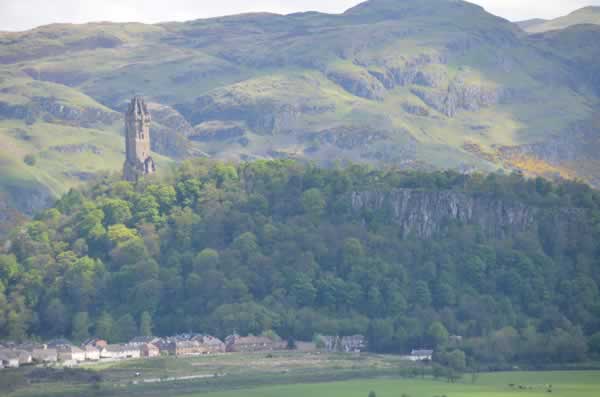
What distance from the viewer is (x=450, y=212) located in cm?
13212

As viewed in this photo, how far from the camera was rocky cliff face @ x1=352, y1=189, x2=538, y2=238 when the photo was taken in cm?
13150

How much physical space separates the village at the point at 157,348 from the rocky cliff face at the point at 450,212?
18310 mm

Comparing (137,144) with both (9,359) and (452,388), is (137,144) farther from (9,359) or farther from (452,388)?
(452,388)

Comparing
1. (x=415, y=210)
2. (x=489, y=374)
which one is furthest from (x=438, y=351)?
(x=415, y=210)

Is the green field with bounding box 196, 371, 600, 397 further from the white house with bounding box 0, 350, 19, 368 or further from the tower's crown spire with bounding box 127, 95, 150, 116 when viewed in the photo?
the tower's crown spire with bounding box 127, 95, 150, 116

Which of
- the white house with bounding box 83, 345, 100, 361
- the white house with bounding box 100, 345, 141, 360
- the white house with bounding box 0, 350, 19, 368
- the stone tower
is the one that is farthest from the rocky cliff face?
the white house with bounding box 0, 350, 19, 368

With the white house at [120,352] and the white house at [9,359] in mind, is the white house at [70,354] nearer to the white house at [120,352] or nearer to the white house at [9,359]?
the white house at [120,352]

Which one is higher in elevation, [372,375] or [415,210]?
[415,210]

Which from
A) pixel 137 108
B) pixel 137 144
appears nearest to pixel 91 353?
pixel 137 144

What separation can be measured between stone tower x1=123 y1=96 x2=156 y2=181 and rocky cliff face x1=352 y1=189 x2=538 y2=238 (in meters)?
25.4

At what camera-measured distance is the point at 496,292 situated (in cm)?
12344

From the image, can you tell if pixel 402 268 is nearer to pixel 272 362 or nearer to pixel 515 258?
pixel 515 258

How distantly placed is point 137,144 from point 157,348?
136 feet

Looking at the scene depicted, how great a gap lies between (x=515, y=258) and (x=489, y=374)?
2147 cm
